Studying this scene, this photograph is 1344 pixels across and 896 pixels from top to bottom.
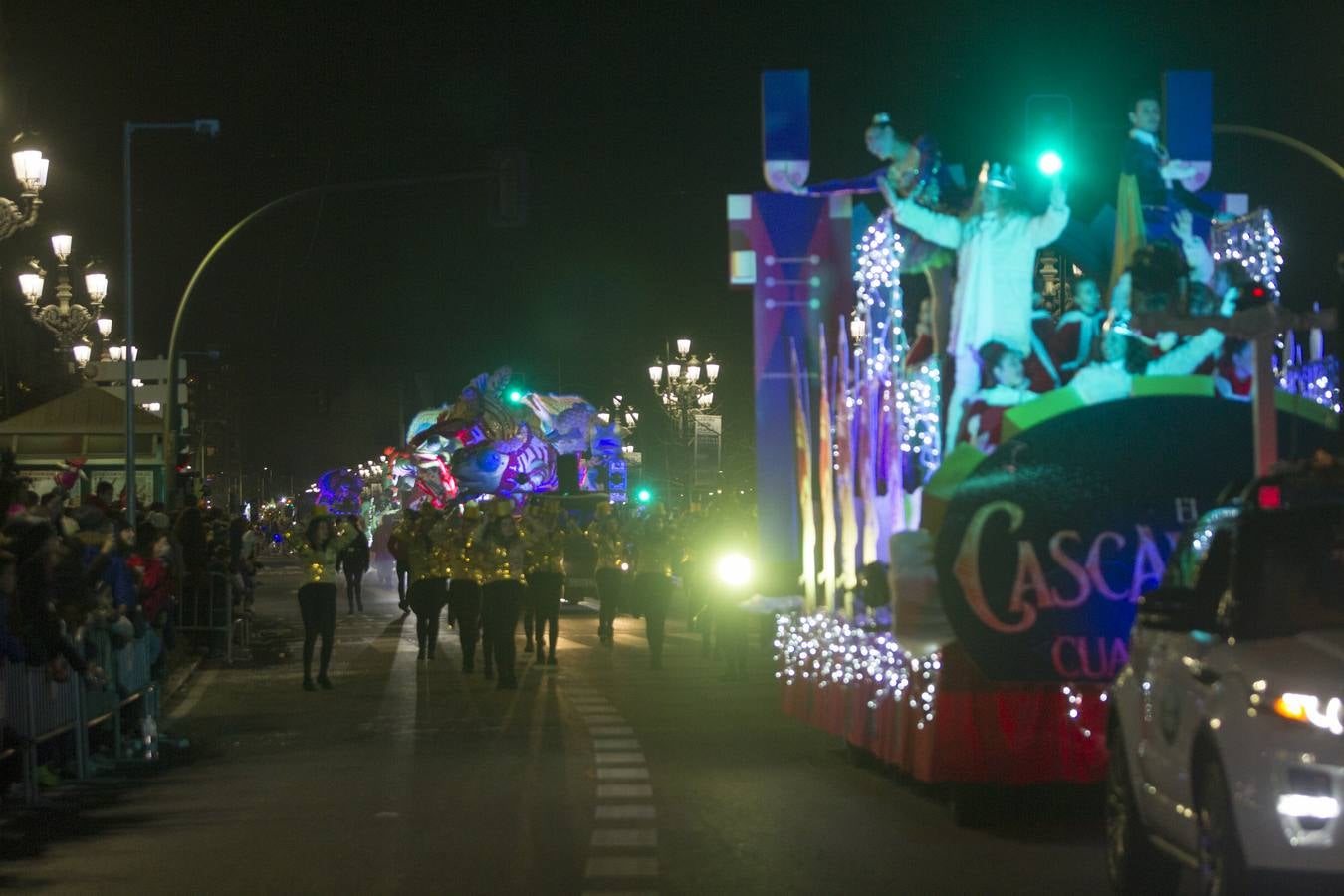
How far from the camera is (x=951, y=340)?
42.0 ft

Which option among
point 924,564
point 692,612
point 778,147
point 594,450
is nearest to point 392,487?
point 594,450

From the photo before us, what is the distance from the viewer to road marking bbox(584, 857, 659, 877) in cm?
973

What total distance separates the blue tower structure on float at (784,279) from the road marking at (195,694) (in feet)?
20.7

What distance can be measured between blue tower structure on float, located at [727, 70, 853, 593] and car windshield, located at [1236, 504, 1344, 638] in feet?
25.6

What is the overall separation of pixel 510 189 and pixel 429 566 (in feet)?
14.8

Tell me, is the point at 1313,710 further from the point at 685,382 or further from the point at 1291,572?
the point at 685,382

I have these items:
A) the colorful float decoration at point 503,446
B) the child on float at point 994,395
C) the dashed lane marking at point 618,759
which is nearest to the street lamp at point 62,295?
the colorful float decoration at point 503,446

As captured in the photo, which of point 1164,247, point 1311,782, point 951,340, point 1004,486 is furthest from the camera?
point 951,340

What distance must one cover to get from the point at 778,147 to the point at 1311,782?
996 cm

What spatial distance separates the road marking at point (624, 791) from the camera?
40.8 feet

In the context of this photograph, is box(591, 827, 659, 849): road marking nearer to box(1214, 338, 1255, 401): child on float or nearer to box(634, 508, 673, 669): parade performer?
box(1214, 338, 1255, 401): child on float

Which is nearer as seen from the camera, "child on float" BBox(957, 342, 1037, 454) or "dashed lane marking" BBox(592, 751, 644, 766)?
"child on float" BBox(957, 342, 1037, 454)

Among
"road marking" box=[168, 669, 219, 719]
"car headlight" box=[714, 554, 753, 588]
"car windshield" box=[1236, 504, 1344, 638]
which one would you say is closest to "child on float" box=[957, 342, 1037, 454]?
"car windshield" box=[1236, 504, 1344, 638]

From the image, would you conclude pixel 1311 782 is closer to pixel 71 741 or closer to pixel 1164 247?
pixel 1164 247
